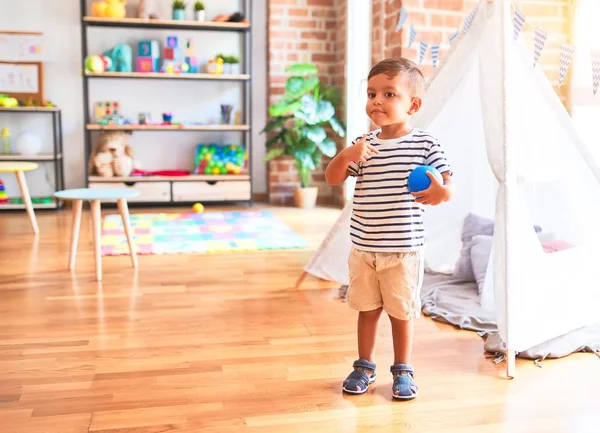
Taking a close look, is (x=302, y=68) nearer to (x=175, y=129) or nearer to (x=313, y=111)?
(x=313, y=111)

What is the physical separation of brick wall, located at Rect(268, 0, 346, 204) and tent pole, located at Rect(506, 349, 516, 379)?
3.79m

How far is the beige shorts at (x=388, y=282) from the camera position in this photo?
184 cm

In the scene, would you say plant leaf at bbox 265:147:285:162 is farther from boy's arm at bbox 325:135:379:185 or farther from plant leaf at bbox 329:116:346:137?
boy's arm at bbox 325:135:379:185

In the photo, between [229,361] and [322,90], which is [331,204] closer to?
[322,90]

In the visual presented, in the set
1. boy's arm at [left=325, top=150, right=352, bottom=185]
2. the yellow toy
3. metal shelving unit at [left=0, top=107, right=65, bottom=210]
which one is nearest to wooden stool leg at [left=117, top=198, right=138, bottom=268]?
boy's arm at [left=325, top=150, right=352, bottom=185]

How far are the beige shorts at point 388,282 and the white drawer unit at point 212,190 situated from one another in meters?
3.76

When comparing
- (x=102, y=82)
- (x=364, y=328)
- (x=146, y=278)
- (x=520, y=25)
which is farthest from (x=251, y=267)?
(x=102, y=82)

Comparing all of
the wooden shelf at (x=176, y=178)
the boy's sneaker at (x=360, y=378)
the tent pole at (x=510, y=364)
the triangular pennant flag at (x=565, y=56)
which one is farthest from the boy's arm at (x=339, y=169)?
the wooden shelf at (x=176, y=178)

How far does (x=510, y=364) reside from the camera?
2018 mm

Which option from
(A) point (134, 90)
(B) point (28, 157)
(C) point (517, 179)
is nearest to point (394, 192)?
(C) point (517, 179)

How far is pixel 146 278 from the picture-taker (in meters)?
3.19

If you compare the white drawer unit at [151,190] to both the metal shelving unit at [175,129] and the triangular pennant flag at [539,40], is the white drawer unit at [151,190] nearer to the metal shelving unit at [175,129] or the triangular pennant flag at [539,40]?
the metal shelving unit at [175,129]

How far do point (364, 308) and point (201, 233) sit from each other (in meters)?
2.58

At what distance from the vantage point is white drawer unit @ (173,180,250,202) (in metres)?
5.51
